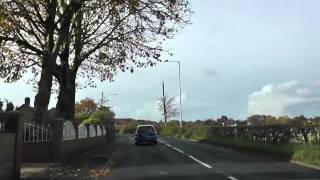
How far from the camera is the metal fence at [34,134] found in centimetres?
2428

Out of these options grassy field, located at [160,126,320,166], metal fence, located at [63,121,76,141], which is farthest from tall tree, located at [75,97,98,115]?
metal fence, located at [63,121,76,141]

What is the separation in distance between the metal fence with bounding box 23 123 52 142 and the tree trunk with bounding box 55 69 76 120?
10.8 meters

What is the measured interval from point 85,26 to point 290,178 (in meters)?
22.1

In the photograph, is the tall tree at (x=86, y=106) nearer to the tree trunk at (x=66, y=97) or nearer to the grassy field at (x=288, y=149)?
the grassy field at (x=288, y=149)

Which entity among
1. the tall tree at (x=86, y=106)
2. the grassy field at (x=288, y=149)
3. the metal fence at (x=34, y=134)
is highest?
the tall tree at (x=86, y=106)

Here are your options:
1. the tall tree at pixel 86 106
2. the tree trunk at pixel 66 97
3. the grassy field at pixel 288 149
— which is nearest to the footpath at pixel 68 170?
the grassy field at pixel 288 149

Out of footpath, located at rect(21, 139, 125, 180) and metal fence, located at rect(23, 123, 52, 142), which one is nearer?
footpath, located at rect(21, 139, 125, 180)

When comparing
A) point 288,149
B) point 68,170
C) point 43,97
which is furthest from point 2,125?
point 288,149

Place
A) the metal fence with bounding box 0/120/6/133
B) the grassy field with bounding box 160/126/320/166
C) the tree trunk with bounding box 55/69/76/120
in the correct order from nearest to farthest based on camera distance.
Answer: the metal fence with bounding box 0/120/6/133 → the grassy field with bounding box 160/126/320/166 → the tree trunk with bounding box 55/69/76/120

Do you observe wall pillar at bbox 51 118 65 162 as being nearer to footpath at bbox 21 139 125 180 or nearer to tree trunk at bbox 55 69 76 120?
footpath at bbox 21 139 125 180

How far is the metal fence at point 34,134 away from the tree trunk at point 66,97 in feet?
35.5

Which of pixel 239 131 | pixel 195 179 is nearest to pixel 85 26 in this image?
pixel 239 131

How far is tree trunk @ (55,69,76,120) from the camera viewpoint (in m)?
36.2

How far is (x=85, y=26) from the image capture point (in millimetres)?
36969
